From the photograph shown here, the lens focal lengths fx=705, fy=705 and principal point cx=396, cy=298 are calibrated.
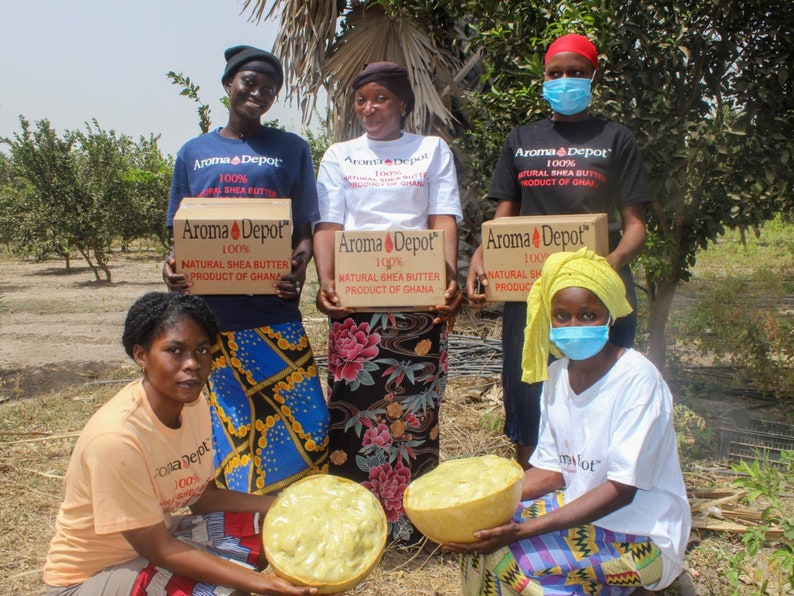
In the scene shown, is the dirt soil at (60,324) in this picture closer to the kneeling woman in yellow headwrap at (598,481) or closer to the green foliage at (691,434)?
the green foliage at (691,434)

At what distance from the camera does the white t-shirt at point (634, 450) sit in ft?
6.52

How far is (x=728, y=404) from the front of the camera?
471cm

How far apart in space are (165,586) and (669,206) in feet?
10.9

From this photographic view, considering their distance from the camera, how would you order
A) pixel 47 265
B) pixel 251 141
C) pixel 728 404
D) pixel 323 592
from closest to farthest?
pixel 323 592 < pixel 251 141 < pixel 728 404 < pixel 47 265

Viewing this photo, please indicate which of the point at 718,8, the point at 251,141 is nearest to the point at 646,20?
the point at 718,8

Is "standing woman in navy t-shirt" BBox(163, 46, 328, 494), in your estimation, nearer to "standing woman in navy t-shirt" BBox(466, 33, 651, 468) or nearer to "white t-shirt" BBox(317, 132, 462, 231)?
"white t-shirt" BBox(317, 132, 462, 231)

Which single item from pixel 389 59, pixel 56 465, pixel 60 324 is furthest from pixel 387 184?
pixel 60 324

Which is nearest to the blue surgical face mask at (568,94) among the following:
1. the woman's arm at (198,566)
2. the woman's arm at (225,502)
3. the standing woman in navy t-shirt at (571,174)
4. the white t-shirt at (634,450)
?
the standing woman in navy t-shirt at (571,174)

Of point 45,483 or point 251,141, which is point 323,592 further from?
point 45,483

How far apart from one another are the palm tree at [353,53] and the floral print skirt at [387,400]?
3765 millimetres

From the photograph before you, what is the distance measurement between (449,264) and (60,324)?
8593mm

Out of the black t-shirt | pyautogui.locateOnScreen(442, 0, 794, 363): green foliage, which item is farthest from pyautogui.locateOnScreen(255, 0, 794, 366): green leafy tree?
the black t-shirt

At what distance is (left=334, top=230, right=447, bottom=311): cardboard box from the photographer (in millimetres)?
2717

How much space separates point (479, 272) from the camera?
2834 millimetres
